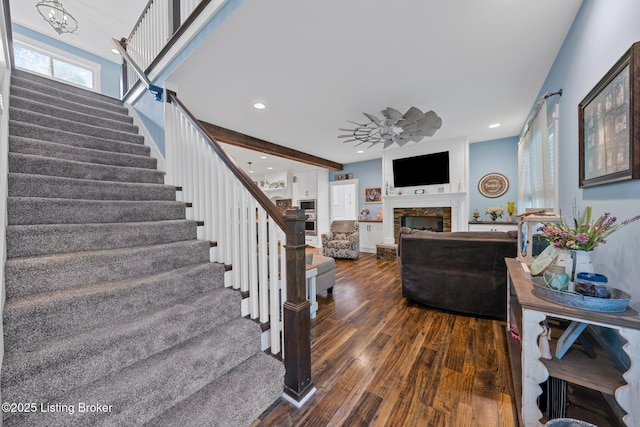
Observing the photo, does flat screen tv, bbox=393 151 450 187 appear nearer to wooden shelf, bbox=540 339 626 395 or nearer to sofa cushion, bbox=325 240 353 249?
sofa cushion, bbox=325 240 353 249

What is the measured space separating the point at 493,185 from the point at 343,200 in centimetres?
384

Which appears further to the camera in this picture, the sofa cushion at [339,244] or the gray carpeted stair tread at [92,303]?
the sofa cushion at [339,244]

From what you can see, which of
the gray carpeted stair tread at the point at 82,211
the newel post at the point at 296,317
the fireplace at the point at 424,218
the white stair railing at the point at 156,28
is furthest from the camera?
the fireplace at the point at 424,218

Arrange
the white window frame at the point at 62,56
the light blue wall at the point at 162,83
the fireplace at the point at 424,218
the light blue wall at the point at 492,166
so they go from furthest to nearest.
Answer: the fireplace at the point at 424,218
the light blue wall at the point at 492,166
the white window frame at the point at 62,56
the light blue wall at the point at 162,83

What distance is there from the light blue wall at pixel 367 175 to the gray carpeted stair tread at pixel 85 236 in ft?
17.5

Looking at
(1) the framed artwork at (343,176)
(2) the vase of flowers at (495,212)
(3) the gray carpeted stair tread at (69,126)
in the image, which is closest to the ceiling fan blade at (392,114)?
(3) the gray carpeted stair tread at (69,126)

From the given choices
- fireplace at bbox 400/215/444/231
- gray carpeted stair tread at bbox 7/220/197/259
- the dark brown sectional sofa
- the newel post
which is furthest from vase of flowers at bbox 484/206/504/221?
gray carpeted stair tread at bbox 7/220/197/259

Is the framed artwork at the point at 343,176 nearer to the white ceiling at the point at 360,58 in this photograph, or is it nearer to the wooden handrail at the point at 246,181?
the white ceiling at the point at 360,58

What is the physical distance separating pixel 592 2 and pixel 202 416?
333cm

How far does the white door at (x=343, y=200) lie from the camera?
23.5 feet

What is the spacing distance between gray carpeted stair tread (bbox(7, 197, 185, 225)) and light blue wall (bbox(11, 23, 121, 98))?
4769mm

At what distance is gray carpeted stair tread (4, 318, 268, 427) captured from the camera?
1.00 metres

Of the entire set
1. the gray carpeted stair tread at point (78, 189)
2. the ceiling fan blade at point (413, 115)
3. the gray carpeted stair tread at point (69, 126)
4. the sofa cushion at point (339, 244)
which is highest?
the ceiling fan blade at point (413, 115)

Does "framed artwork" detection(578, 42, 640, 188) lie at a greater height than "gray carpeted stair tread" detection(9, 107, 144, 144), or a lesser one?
lesser
